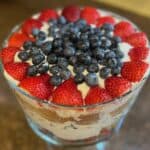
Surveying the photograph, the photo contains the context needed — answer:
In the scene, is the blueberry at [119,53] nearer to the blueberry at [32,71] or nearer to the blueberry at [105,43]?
the blueberry at [105,43]

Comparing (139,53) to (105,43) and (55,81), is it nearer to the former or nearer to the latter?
(105,43)

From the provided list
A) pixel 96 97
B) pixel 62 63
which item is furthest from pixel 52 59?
pixel 96 97

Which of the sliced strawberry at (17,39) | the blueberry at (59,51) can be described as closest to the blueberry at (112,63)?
the blueberry at (59,51)

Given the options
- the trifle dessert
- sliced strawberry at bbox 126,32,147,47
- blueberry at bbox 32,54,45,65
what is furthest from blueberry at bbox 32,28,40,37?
sliced strawberry at bbox 126,32,147,47

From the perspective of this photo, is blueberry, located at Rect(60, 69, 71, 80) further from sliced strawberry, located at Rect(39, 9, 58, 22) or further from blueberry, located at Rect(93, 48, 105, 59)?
sliced strawberry, located at Rect(39, 9, 58, 22)

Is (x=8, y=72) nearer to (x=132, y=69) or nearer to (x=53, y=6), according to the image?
(x=132, y=69)

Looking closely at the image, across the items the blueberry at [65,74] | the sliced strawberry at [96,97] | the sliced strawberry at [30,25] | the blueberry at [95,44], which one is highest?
the sliced strawberry at [30,25]

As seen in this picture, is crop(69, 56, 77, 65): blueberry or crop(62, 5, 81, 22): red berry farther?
crop(62, 5, 81, 22): red berry
